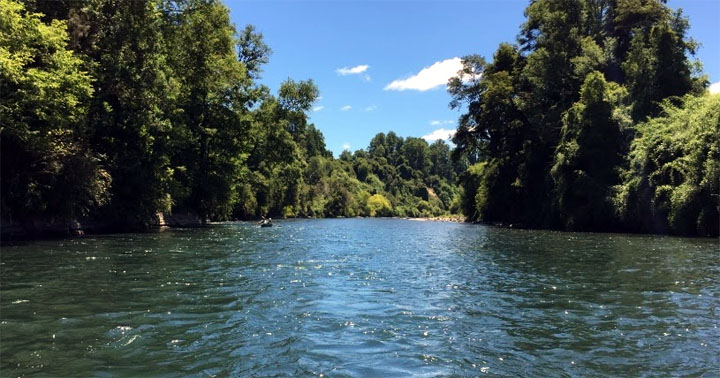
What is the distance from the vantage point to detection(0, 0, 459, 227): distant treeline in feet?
73.1

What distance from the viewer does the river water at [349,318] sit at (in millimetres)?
6711

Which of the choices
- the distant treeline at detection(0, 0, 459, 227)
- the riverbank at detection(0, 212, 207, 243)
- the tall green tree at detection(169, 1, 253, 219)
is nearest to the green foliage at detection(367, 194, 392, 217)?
the distant treeline at detection(0, 0, 459, 227)

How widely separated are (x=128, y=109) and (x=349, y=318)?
27.9m

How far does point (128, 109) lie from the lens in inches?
1234

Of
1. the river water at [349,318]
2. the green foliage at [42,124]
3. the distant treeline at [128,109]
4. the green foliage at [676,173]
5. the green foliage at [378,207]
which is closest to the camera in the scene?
the river water at [349,318]

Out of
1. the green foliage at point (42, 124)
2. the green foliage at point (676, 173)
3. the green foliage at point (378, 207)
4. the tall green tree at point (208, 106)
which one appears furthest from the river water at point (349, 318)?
the green foliage at point (378, 207)

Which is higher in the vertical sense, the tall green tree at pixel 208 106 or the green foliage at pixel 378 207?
the tall green tree at pixel 208 106

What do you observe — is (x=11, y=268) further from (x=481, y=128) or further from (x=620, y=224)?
(x=481, y=128)

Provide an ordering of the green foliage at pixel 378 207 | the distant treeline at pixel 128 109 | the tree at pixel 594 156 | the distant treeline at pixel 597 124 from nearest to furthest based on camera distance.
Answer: the distant treeline at pixel 128 109
the distant treeline at pixel 597 124
the tree at pixel 594 156
the green foliage at pixel 378 207

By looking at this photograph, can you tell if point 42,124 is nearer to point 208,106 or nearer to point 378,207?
point 208,106

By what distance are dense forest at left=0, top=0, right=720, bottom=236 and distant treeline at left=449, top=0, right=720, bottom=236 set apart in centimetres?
16

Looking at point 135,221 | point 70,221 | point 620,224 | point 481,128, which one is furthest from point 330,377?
point 481,128

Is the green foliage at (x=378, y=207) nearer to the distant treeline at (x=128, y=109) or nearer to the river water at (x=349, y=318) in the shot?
the distant treeline at (x=128, y=109)

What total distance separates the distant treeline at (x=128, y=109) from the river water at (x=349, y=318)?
8.35m
